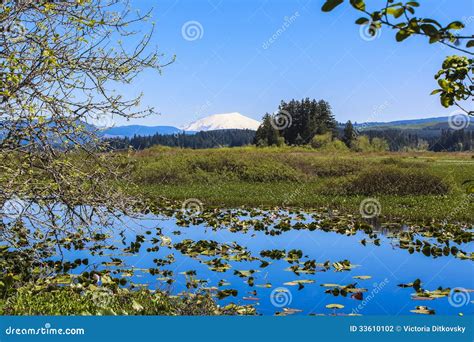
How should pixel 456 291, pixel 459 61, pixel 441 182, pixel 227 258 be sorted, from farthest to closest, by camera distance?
pixel 441 182
pixel 227 258
pixel 456 291
pixel 459 61

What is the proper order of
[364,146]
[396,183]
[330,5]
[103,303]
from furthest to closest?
[364,146] → [396,183] → [103,303] → [330,5]

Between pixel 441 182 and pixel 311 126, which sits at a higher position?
pixel 311 126

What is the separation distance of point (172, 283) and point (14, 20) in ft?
15.6

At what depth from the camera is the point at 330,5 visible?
273 centimetres

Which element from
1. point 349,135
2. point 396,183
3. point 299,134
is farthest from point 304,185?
point 349,135

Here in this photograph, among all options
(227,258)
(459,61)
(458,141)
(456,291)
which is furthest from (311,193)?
(458,141)

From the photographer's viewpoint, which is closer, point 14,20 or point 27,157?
point 14,20

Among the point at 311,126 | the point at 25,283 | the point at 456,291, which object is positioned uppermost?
the point at 311,126

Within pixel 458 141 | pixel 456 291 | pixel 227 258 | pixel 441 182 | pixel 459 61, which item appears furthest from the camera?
pixel 458 141

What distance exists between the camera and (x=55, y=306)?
663 centimetres

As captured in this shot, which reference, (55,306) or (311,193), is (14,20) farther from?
(311,193)

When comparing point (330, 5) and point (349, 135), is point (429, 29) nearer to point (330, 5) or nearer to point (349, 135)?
point (330, 5)

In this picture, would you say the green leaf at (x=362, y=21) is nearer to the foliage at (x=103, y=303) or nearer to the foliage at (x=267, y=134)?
the foliage at (x=103, y=303)

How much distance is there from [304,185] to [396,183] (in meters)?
6.28
